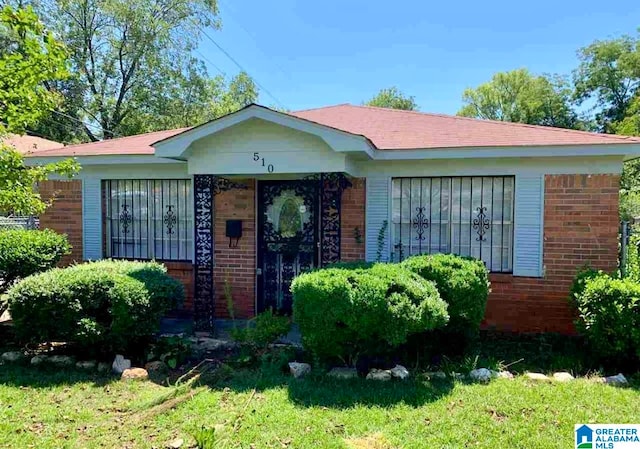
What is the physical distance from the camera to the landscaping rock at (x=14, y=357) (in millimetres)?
5277

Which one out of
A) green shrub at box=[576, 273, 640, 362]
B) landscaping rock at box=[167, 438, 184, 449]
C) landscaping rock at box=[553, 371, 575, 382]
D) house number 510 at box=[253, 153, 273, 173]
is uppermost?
house number 510 at box=[253, 153, 273, 173]

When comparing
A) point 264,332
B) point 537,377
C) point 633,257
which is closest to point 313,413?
point 264,332

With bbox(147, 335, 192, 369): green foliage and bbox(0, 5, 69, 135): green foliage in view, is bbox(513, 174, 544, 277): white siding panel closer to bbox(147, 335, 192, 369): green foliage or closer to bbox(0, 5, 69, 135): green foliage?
bbox(147, 335, 192, 369): green foliage

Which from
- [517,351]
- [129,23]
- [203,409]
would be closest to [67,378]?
[203,409]

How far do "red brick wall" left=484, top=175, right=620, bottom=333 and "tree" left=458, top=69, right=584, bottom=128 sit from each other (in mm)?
30548

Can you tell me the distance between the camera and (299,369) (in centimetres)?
478

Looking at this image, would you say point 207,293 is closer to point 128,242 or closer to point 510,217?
point 128,242

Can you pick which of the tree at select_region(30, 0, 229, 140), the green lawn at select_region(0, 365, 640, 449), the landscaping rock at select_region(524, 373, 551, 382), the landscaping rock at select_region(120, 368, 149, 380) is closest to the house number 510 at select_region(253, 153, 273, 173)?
the green lawn at select_region(0, 365, 640, 449)

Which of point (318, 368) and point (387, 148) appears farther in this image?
point (387, 148)

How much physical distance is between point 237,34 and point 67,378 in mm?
21643

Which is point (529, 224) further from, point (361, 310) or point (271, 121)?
point (271, 121)

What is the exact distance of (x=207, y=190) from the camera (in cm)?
676

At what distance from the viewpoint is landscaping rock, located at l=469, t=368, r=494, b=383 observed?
4.54m

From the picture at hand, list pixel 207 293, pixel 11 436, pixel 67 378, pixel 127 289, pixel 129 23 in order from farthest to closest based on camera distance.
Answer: pixel 129 23, pixel 207 293, pixel 127 289, pixel 67 378, pixel 11 436
